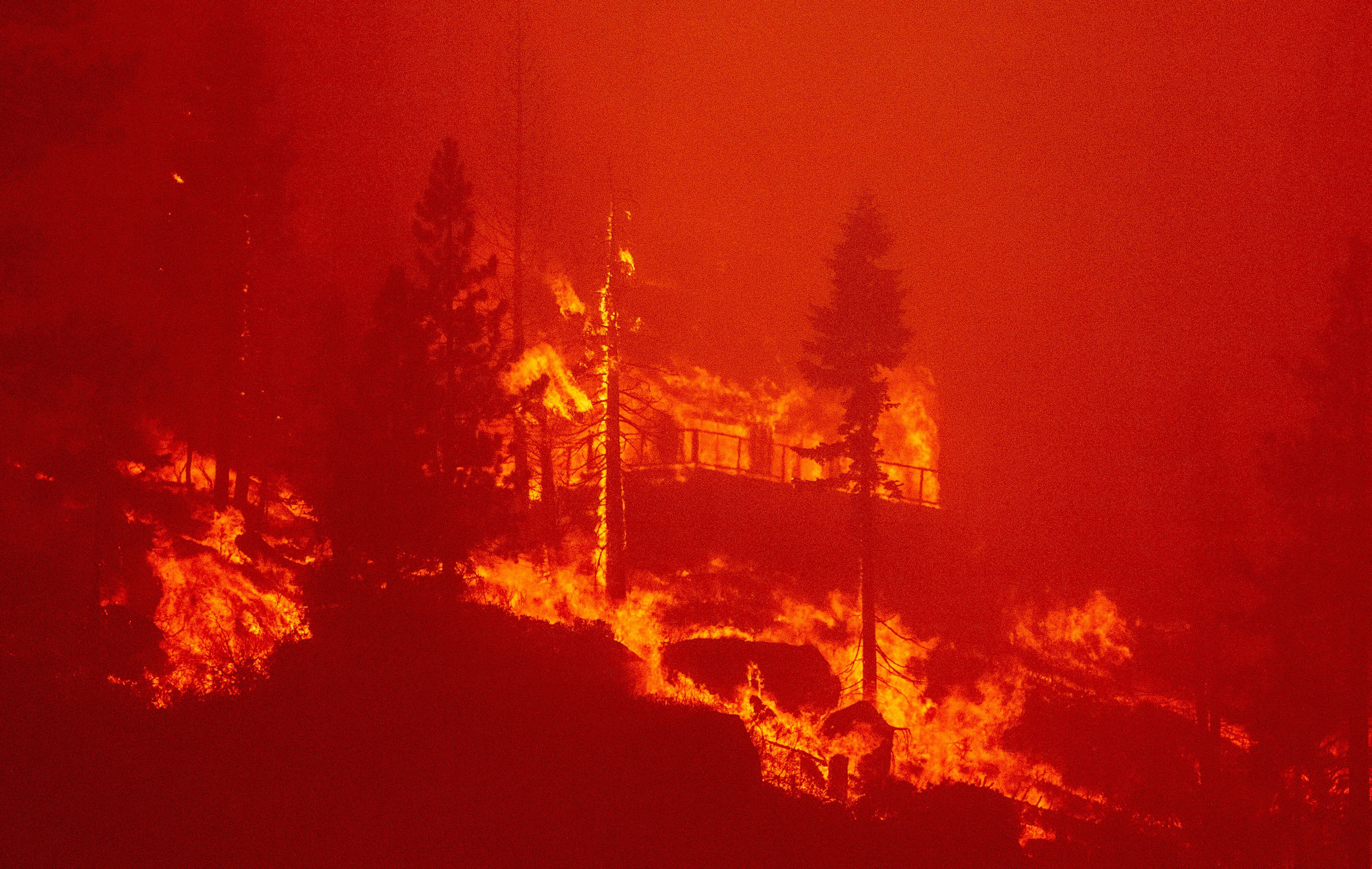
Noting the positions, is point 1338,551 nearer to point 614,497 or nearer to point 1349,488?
point 1349,488

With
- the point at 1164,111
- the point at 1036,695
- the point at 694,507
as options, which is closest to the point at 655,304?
the point at 694,507

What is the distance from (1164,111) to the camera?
3263 inches

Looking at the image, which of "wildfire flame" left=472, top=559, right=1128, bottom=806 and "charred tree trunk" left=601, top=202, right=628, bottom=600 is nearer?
"wildfire flame" left=472, top=559, right=1128, bottom=806

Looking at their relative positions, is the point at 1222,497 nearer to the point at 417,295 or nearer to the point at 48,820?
the point at 417,295

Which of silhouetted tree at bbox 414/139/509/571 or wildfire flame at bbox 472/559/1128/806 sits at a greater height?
silhouetted tree at bbox 414/139/509/571

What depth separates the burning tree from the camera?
25328mm

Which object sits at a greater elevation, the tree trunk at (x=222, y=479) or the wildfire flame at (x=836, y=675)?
the tree trunk at (x=222, y=479)

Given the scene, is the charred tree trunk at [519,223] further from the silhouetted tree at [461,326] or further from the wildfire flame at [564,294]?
the silhouetted tree at [461,326]

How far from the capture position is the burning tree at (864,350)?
25.3 metres

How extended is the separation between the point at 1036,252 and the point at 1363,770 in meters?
62.3

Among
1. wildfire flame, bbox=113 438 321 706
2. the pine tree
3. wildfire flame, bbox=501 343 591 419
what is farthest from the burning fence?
the pine tree

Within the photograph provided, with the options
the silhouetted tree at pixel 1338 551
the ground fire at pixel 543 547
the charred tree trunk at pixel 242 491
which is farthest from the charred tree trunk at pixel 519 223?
the silhouetted tree at pixel 1338 551

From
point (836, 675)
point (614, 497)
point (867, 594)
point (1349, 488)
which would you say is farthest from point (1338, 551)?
point (614, 497)

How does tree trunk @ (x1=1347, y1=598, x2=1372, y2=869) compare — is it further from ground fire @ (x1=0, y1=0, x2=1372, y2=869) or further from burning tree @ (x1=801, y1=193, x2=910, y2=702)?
burning tree @ (x1=801, y1=193, x2=910, y2=702)
